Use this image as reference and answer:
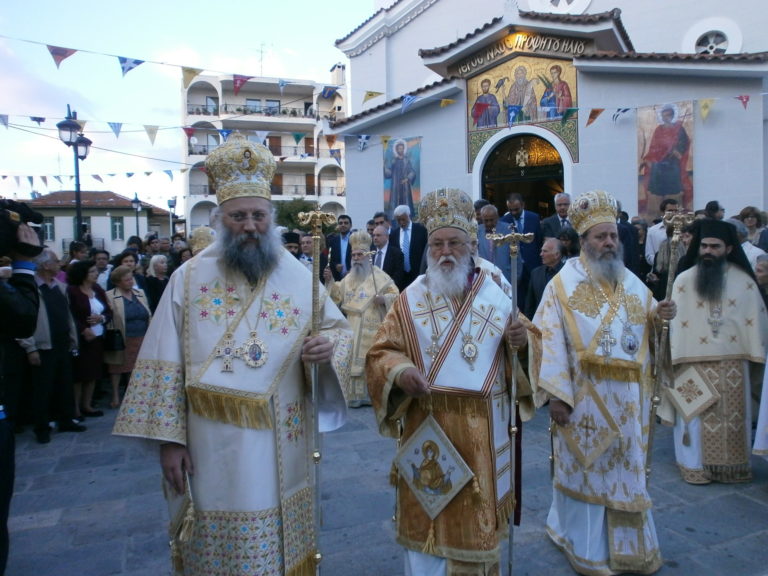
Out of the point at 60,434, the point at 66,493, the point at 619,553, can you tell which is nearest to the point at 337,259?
the point at 60,434

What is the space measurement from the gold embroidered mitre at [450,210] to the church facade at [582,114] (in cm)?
947

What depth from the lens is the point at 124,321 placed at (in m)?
8.00

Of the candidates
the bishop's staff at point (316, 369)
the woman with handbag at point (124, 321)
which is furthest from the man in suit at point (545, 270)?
the woman with handbag at point (124, 321)

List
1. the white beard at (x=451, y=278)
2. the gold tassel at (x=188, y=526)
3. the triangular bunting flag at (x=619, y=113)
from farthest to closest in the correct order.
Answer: the triangular bunting flag at (x=619, y=113), the white beard at (x=451, y=278), the gold tassel at (x=188, y=526)

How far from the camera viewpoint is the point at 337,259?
10016mm

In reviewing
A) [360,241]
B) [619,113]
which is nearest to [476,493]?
[360,241]

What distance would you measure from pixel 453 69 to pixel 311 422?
12659 mm

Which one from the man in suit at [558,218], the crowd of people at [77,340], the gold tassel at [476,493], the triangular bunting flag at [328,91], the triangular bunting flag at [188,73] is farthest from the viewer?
the triangular bunting flag at [328,91]

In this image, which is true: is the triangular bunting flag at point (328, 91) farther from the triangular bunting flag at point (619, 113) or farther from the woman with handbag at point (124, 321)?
the woman with handbag at point (124, 321)

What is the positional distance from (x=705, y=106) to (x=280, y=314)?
10686 mm

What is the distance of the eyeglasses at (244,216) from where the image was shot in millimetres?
2783

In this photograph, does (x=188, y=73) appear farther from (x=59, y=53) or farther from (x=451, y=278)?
(x=451, y=278)

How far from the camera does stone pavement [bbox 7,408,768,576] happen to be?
3686 mm

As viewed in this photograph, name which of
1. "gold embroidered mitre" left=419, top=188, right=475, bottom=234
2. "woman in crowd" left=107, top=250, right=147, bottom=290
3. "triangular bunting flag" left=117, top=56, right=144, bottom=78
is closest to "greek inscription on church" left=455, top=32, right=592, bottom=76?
"triangular bunting flag" left=117, top=56, right=144, bottom=78
